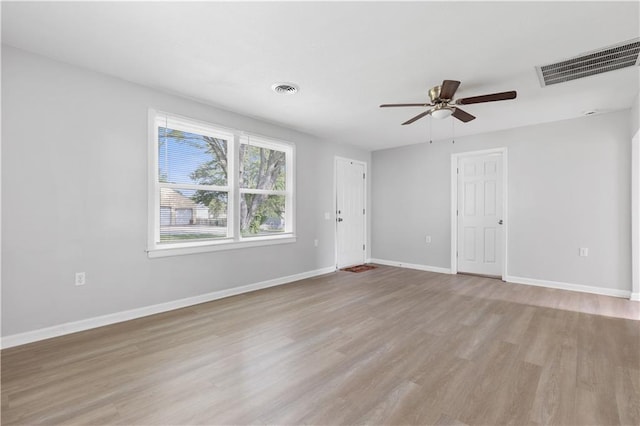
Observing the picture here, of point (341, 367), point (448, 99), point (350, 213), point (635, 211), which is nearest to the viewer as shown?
point (341, 367)

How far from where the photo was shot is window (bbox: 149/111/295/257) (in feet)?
11.3

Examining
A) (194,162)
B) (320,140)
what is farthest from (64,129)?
(320,140)

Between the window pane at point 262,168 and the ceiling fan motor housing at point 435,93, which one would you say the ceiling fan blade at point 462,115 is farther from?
the window pane at point 262,168

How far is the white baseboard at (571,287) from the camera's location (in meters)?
4.04

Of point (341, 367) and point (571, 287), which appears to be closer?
point (341, 367)

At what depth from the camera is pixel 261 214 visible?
14.9ft

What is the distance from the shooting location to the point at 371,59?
2645mm

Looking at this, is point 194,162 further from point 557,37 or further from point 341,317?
point 557,37

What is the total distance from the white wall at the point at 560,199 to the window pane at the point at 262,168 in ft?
9.49

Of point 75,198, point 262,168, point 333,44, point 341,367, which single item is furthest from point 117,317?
point 333,44

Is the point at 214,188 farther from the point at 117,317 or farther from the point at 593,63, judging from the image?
the point at 593,63

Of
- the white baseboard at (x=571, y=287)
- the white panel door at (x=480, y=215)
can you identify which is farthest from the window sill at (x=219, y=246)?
the white baseboard at (x=571, y=287)

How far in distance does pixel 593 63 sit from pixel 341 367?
3418 millimetres

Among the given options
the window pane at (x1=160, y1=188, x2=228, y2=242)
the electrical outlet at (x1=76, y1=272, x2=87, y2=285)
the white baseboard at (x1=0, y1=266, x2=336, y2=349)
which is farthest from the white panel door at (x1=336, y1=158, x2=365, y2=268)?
the electrical outlet at (x1=76, y1=272, x2=87, y2=285)
